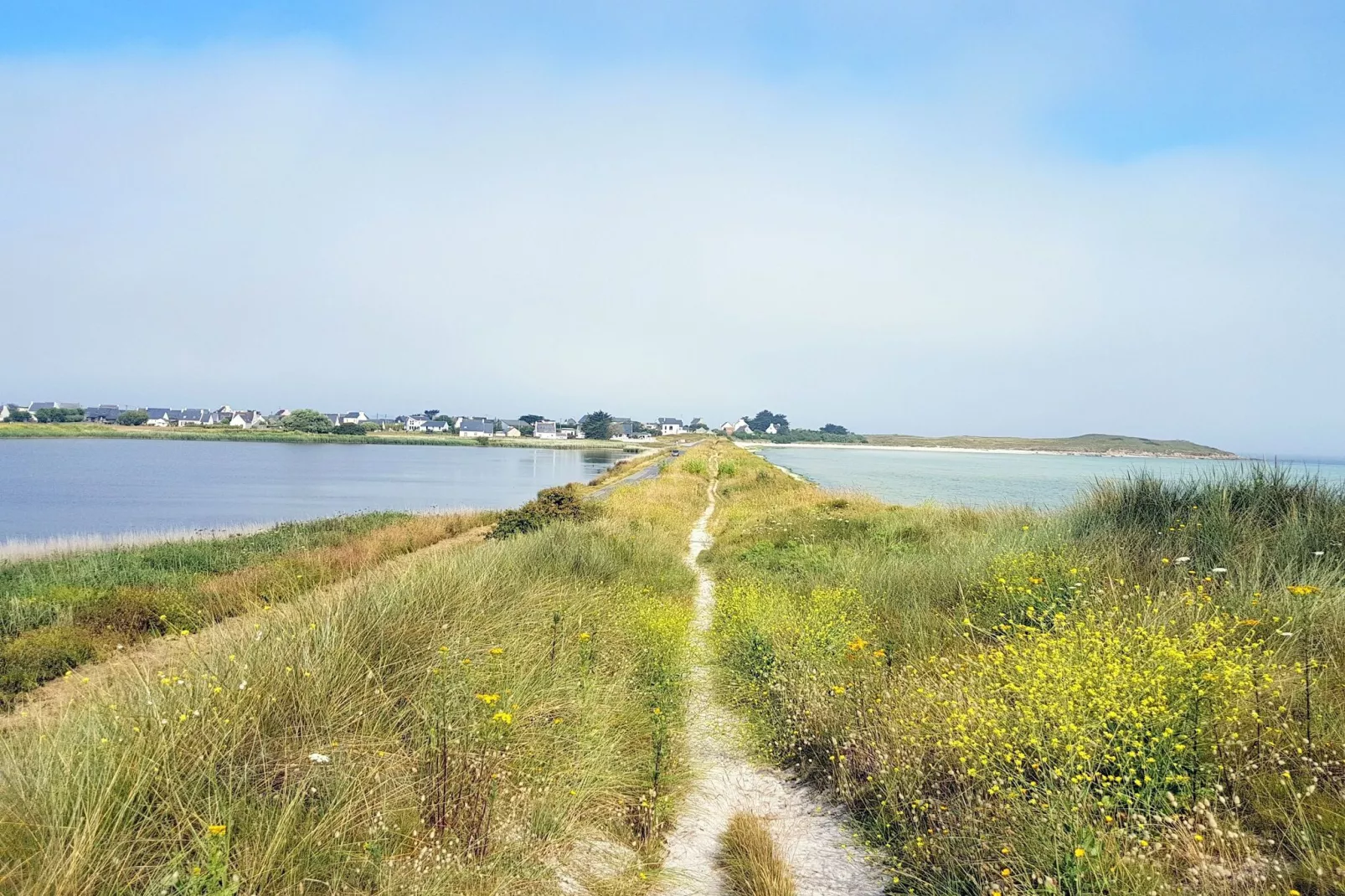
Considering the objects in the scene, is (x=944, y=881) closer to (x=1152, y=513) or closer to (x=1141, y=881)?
(x=1141, y=881)

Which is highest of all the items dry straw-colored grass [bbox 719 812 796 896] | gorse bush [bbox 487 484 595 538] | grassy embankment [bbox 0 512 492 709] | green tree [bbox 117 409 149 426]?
green tree [bbox 117 409 149 426]

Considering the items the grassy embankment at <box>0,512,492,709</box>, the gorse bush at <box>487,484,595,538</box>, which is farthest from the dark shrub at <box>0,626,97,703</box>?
the gorse bush at <box>487,484,595,538</box>

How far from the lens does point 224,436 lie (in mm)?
113688

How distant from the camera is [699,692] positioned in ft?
25.8

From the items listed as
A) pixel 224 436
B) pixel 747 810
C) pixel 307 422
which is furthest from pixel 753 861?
pixel 307 422

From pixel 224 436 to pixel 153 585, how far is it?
383ft

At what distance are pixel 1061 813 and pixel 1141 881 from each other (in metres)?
0.52

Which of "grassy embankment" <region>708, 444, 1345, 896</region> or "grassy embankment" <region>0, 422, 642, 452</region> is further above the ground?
"grassy embankment" <region>708, 444, 1345, 896</region>

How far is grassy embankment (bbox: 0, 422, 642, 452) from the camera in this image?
4080 inches

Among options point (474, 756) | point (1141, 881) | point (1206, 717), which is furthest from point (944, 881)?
point (474, 756)

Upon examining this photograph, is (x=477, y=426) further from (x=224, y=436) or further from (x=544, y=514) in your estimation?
(x=544, y=514)

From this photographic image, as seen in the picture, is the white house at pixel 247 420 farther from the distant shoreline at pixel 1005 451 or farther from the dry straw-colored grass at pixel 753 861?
the dry straw-colored grass at pixel 753 861

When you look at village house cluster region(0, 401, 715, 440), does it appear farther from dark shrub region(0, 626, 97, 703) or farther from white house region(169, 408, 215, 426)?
dark shrub region(0, 626, 97, 703)

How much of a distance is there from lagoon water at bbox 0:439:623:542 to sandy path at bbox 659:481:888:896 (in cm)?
2637
